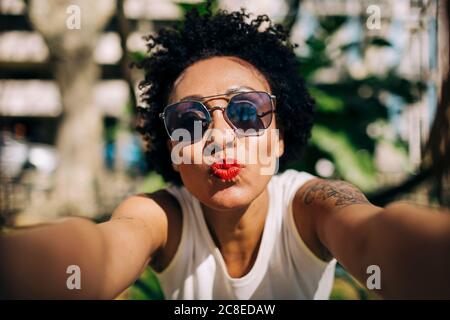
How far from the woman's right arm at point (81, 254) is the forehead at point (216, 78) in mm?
501

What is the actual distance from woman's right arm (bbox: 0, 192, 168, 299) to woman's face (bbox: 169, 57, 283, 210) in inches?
10.4

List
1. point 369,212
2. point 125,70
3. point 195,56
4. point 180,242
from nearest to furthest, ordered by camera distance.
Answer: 1. point 369,212
2. point 180,242
3. point 195,56
4. point 125,70

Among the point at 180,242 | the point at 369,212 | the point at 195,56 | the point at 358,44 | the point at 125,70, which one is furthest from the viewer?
the point at 358,44

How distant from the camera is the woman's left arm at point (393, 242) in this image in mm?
938

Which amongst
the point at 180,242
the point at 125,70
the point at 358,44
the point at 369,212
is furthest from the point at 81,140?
the point at 369,212

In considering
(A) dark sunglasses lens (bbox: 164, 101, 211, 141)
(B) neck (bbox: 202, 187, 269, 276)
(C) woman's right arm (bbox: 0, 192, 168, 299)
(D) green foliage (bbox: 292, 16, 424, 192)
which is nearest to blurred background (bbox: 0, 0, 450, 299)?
(D) green foliage (bbox: 292, 16, 424, 192)

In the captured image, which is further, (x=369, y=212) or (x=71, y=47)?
(x=71, y=47)

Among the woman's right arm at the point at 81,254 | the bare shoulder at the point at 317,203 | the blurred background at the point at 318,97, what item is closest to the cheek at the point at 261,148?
the bare shoulder at the point at 317,203

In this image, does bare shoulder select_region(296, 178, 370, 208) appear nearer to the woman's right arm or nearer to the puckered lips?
the puckered lips

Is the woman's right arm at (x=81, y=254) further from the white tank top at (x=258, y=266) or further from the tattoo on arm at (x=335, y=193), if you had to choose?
the tattoo on arm at (x=335, y=193)

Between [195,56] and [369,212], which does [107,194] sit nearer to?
[195,56]

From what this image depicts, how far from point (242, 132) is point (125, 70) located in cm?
266

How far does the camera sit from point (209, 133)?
178 centimetres

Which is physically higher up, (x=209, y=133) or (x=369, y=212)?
(x=209, y=133)
